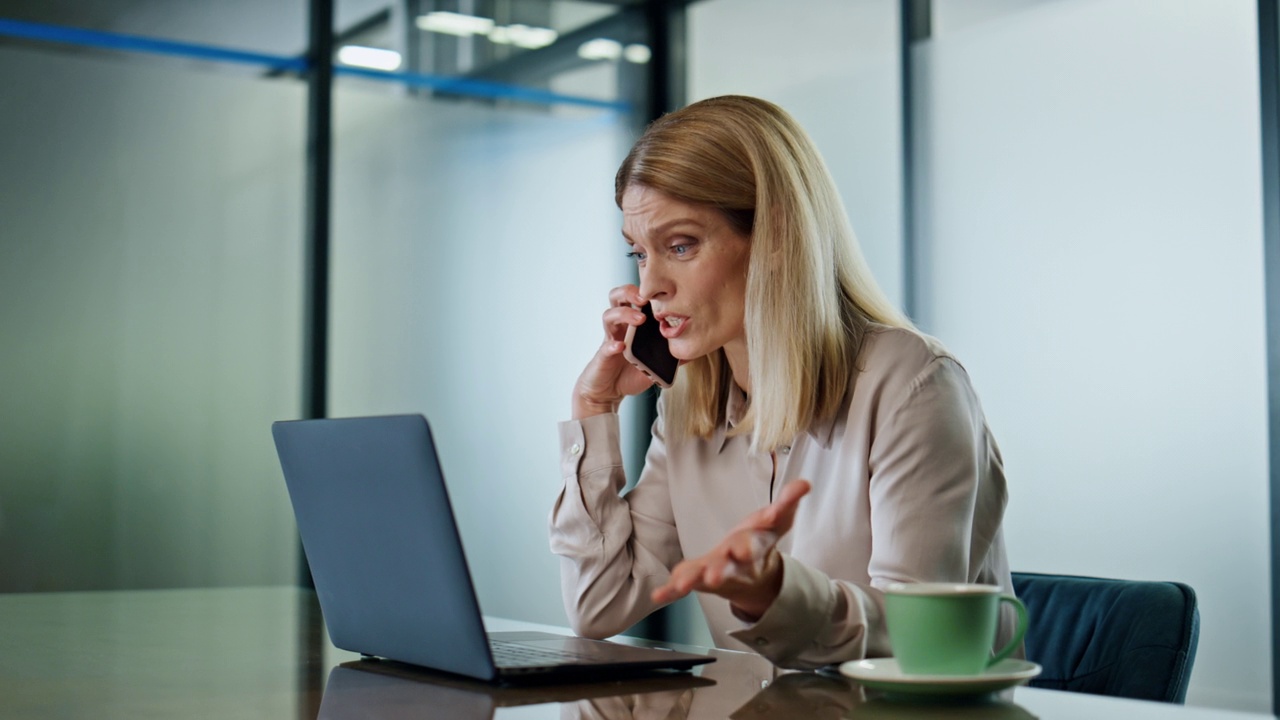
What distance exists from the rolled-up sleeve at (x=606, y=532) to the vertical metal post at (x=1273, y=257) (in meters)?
1.67

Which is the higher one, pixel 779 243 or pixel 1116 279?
pixel 1116 279

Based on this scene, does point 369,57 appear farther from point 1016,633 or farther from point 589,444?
point 1016,633

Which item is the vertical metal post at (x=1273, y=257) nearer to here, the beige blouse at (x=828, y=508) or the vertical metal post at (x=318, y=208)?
the beige blouse at (x=828, y=508)

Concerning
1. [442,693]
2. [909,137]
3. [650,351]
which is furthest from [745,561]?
[909,137]

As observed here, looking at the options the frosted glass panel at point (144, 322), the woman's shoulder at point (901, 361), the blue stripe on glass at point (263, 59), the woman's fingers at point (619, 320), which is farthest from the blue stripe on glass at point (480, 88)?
the woman's shoulder at point (901, 361)

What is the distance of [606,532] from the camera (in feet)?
5.42

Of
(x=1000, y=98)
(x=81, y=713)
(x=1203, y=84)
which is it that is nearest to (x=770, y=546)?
(x=81, y=713)

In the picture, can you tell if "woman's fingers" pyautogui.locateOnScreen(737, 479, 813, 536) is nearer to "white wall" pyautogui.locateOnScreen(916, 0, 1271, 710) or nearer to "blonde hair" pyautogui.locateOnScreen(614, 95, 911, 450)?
"blonde hair" pyautogui.locateOnScreen(614, 95, 911, 450)

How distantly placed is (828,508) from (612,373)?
1.23 feet

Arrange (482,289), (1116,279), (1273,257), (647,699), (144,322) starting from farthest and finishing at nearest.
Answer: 1. (482,289)
2. (144,322)
3. (1116,279)
4. (1273,257)
5. (647,699)

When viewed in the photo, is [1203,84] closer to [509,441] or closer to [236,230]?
[509,441]

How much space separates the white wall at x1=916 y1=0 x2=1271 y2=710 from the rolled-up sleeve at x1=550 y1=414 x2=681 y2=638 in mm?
1725

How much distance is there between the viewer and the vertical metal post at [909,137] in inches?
144

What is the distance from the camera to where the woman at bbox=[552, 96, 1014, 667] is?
1374mm
